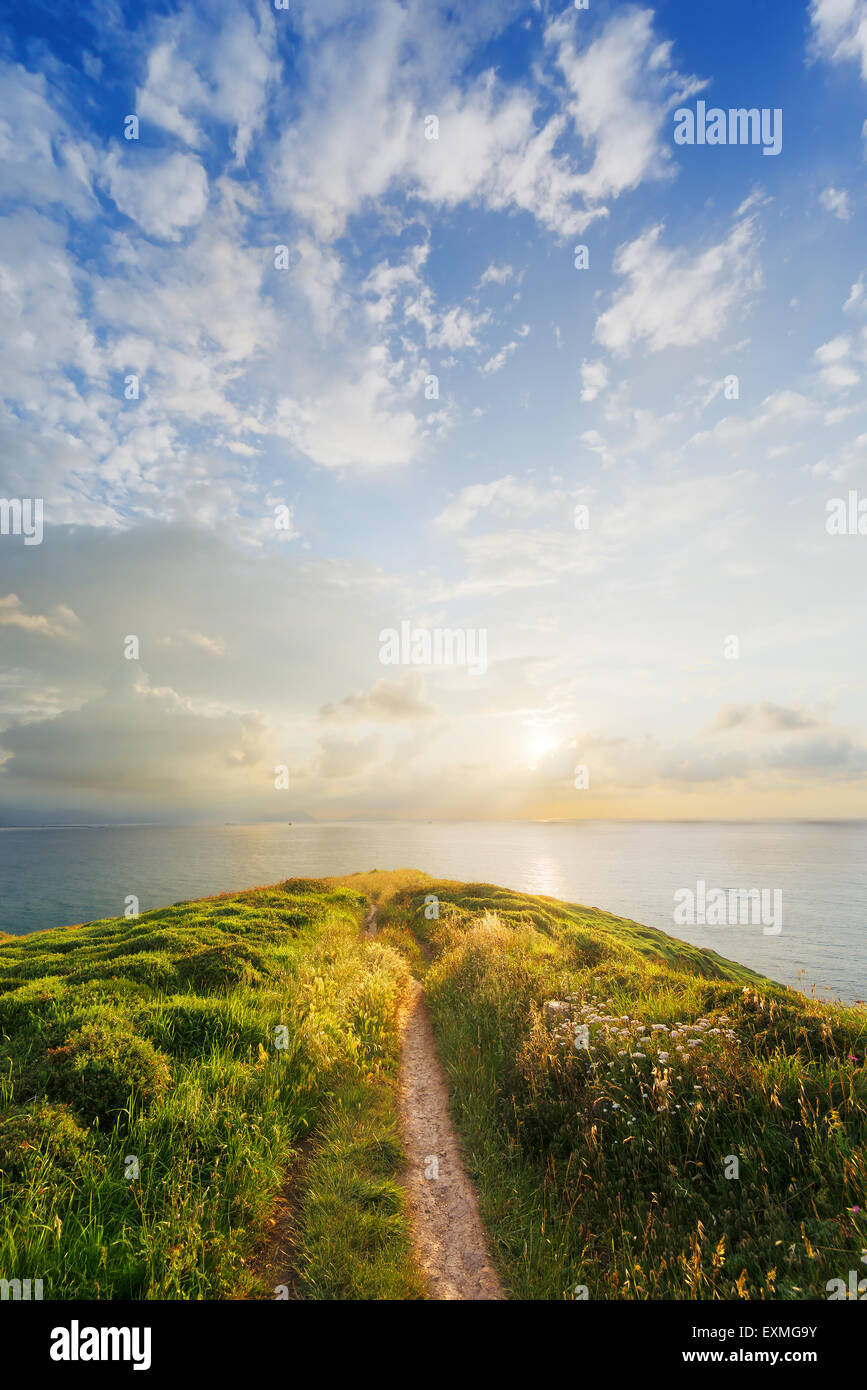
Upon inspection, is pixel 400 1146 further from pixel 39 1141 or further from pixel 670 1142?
pixel 39 1141

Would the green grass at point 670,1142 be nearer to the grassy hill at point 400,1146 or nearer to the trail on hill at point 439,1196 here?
the grassy hill at point 400,1146

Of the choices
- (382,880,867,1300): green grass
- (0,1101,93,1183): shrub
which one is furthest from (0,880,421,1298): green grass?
(382,880,867,1300): green grass

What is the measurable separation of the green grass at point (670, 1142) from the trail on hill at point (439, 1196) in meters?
0.24

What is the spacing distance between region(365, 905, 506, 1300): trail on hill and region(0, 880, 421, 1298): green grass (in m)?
0.33

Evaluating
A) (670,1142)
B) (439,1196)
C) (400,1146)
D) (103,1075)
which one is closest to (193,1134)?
(103,1075)

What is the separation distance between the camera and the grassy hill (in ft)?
15.7

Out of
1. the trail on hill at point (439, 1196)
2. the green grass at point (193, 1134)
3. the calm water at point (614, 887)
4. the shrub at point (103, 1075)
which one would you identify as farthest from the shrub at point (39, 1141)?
the calm water at point (614, 887)

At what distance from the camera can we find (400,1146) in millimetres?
7605

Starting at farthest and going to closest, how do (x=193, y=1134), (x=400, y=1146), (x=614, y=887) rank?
(x=614, y=887) → (x=400, y=1146) → (x=193, y=1134)

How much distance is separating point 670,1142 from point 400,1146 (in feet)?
12.9

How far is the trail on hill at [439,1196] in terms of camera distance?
5.39 metres

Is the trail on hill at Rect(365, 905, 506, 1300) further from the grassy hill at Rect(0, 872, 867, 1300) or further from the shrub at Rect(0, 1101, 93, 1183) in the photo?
the shrub at Rect(0, 1101, 93, 1183)

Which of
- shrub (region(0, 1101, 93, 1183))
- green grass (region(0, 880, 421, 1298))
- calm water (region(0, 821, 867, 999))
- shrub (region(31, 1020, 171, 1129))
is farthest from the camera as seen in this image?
calm water (region(0, 821, 867, 999))
